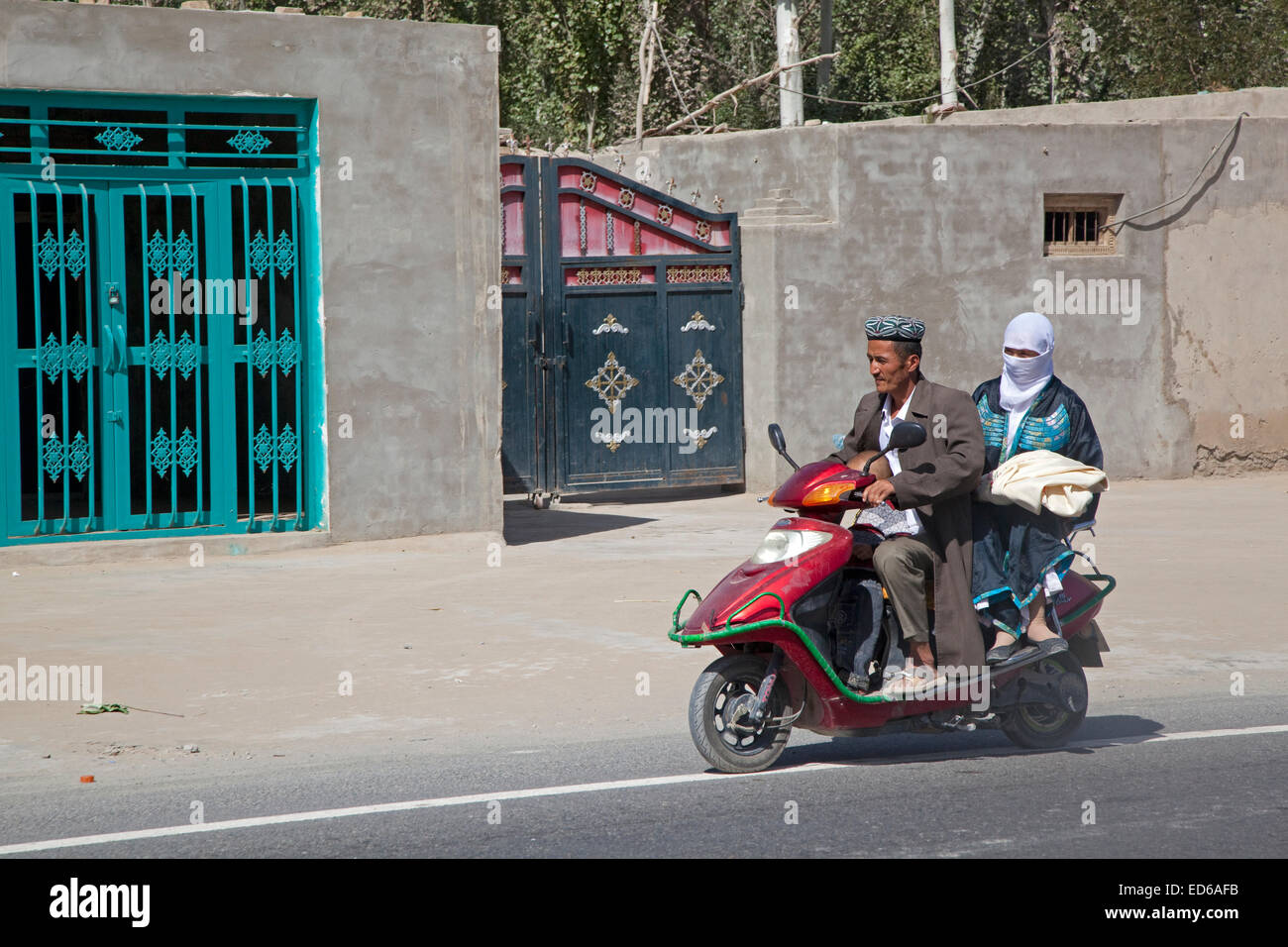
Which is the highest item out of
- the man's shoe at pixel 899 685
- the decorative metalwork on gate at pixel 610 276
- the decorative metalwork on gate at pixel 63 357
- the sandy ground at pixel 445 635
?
the decorative metalwork on gate at pixel 610 276

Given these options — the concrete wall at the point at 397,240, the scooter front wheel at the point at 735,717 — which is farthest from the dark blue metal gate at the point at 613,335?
the scooter front wheel at the point at 735,717

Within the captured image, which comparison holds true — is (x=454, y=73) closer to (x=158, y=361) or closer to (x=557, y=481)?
(x=158, y=361)

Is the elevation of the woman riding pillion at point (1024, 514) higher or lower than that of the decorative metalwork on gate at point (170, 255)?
lower

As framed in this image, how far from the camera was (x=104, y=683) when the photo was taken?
24.0ft

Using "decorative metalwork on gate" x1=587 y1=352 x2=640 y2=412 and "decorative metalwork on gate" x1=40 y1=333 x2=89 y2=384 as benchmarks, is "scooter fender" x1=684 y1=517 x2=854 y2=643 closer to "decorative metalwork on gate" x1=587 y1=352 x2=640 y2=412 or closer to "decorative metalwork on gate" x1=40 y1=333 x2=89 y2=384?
"decorative metalwork on gate" x1=40 y1=333 x2=89 y2=384

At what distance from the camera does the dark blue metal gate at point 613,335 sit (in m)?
13.8

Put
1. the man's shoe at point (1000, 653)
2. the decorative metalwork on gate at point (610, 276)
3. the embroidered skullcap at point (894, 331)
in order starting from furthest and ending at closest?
1. the decorative metalwork on gate at point (610, 276)
2. the embroidered skullcap at point (894, 331)
3. the man's shoe at point (1000, 653)

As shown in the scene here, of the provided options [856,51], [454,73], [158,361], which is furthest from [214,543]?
[856,51]

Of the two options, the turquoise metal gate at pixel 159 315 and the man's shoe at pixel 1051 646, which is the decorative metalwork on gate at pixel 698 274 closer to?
the turquoise metal gate at pixel 159 315

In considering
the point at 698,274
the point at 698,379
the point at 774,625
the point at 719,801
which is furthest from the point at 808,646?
the point at 698,274

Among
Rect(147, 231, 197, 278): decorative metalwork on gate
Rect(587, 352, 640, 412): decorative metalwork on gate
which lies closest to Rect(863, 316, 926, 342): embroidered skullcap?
Rect(147, 231, 197, 278): decorative metalwork on gate

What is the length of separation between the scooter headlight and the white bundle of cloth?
2.58 feet

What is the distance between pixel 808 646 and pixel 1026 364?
1.53m

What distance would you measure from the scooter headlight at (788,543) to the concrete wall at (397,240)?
608 cm
